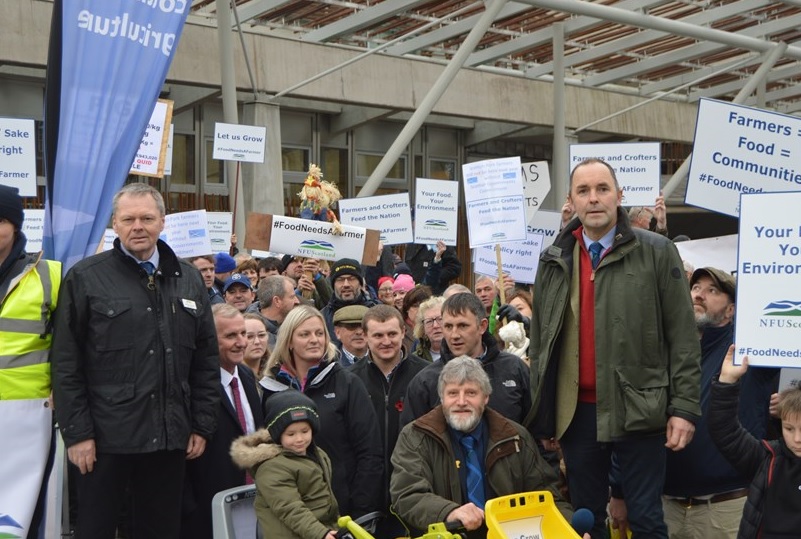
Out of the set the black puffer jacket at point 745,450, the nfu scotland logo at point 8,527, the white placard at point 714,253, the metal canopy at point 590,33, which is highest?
the metal canopy at point 590,33

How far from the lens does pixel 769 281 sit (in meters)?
5.56

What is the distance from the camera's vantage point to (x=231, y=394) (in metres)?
6.63

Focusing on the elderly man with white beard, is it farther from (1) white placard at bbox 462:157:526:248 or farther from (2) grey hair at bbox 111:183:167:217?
(1) white placard at bbox 462:157:526:248

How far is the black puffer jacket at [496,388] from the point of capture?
6.41 m

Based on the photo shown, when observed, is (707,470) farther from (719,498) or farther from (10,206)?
(10,206)

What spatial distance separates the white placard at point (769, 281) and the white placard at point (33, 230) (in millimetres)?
6858

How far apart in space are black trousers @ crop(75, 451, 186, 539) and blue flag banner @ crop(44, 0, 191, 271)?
103 cm

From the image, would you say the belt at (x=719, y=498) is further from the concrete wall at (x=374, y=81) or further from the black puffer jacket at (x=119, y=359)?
the concrete wall at (x=374, y=81)

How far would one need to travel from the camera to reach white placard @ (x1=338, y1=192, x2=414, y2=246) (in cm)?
1369

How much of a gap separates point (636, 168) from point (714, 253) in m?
1.78

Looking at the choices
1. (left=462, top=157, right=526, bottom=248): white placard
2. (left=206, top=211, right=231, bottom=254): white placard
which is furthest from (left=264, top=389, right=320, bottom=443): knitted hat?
(left=206, top=211, right=231, bottom=254): white placard

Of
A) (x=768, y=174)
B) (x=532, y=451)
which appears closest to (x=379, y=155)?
(x=768, y=174)

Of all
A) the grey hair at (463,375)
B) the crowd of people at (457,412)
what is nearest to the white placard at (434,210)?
the crowd of people at (457,412)

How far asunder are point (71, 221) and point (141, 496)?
135 cm
